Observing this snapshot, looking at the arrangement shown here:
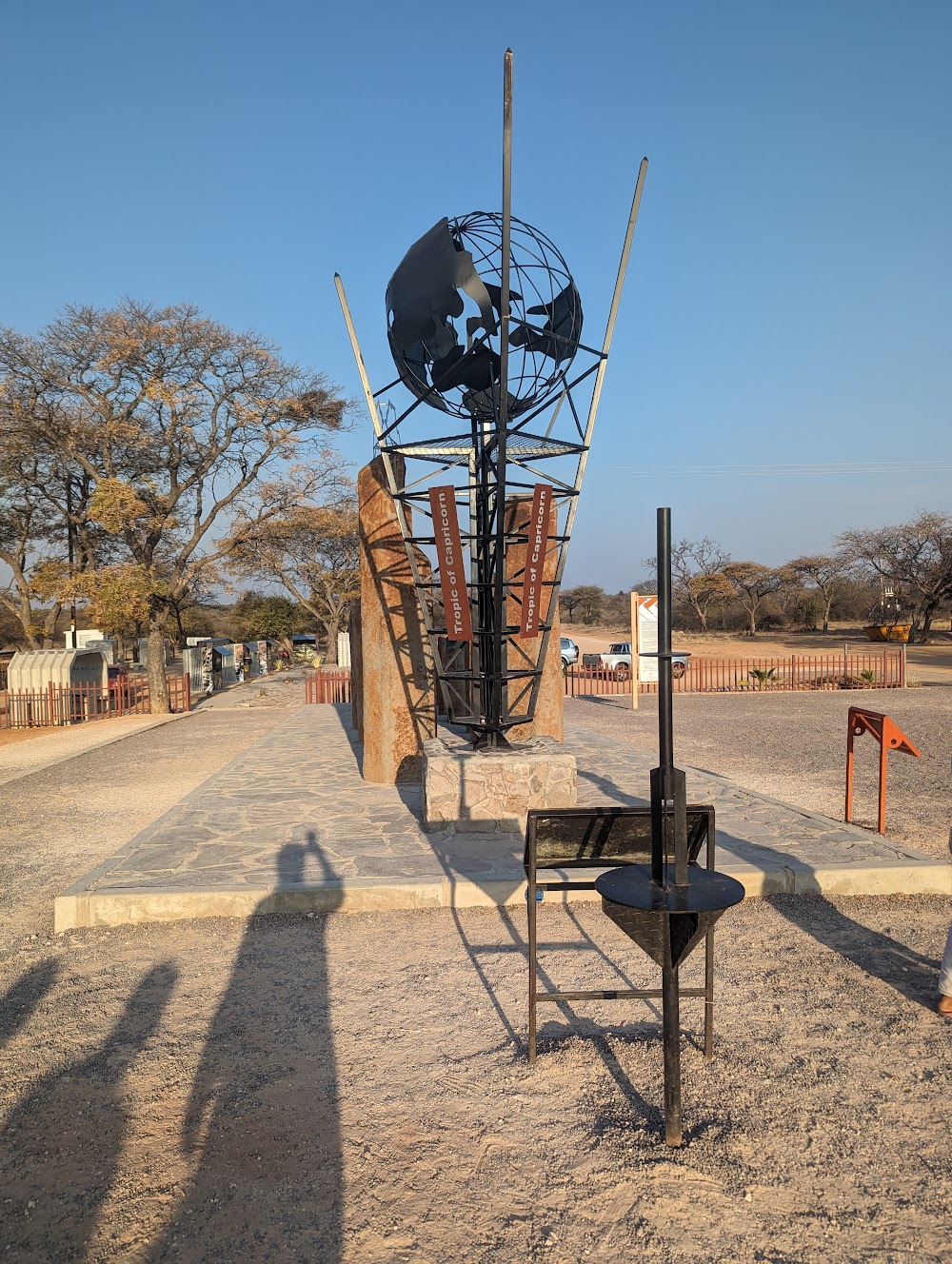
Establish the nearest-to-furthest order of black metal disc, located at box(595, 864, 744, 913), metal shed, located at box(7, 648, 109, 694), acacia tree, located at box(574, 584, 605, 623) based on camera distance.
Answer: black metal disc, located at box(595, 864, 744, 913), metal shed, located at box(7, 648, 109, 694), acacia tree, located at box(574, 584, 605, 623)

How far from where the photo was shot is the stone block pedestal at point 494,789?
635 centimetres

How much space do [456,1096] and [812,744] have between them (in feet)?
32.7

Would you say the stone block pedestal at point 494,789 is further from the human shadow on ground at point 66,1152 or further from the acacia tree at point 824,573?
Answer: the acacia tree at point 824,573

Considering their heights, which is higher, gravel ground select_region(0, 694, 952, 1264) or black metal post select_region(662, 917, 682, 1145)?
black metal post select_region(662, 917, 682, 1145)

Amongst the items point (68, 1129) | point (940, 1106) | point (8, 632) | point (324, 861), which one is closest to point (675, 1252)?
point (940, 1106)

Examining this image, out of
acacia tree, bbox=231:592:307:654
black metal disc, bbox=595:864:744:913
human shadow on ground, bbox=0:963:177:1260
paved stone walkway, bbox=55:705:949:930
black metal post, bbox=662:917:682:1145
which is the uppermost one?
acacia tree, bbox=231:592:307:654

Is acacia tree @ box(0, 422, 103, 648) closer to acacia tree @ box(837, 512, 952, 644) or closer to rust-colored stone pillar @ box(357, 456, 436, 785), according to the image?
rust-colored stone pillar @ box(357, 456, 436, 785)

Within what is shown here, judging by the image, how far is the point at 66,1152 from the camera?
2723 mm

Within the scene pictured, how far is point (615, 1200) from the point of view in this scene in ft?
7.90

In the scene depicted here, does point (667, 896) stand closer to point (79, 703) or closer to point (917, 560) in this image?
point (79, 703)

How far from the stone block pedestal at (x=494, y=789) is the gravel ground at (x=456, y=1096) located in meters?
1.45

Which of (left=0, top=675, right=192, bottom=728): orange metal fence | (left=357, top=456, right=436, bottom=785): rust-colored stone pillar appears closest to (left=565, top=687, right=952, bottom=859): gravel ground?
(left=357, top=456, right=436, bottom=785): rust-colored stone pillar

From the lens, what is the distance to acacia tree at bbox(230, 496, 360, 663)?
2112cm

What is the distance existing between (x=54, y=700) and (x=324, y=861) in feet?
48.1
